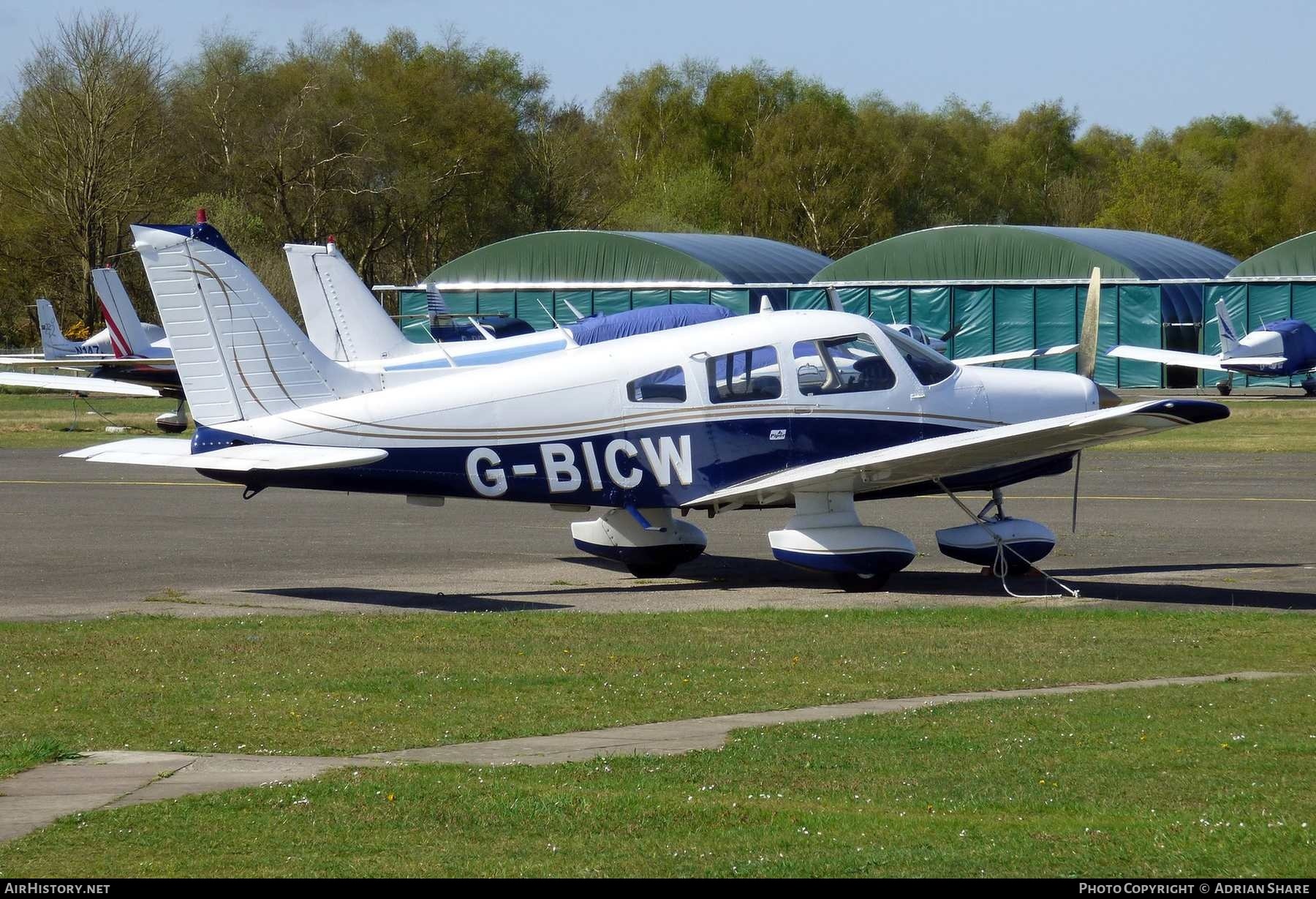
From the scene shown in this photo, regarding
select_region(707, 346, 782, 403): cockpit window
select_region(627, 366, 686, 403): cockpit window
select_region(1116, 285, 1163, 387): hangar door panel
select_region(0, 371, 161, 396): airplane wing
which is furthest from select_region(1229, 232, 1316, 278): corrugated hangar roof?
select_region(627, 366, 686, 403): cockpit window

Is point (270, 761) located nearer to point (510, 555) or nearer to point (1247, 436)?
point (510, 555)

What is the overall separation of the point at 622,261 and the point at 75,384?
2616cm

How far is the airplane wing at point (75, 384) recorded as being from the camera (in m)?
37.0

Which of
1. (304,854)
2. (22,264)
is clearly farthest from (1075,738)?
(22,264)

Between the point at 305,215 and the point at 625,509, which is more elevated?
the point at 305,215

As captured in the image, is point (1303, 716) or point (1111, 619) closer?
point (1303, 716)

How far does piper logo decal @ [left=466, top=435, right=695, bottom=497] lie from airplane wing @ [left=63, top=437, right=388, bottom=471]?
3.21ft

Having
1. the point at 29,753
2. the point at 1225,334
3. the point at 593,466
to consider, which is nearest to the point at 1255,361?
the point at 1225,334

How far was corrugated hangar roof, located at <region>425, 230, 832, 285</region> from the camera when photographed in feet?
196

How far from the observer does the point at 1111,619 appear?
42.3 ft

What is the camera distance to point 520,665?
1094 cm
